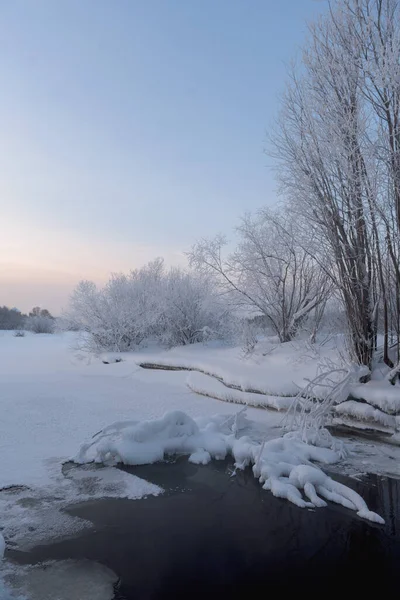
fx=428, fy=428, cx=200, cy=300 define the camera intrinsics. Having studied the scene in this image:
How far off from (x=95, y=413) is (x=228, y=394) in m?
3.81

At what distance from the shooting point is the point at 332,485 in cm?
575

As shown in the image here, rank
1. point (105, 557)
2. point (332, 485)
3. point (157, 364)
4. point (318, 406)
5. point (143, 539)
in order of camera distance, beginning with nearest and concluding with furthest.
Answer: point (105, 557)
point (143, 539)
point (332, 485)
point (318, 406)
point (157, 364)

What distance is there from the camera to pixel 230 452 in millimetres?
7598

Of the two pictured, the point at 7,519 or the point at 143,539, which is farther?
the point at 7,519

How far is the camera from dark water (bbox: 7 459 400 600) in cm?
380

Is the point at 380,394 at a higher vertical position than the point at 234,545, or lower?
higher

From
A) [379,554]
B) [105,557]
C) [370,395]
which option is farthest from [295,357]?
[105,557]

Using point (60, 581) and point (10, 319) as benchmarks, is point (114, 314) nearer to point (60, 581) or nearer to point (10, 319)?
point (60, 581)

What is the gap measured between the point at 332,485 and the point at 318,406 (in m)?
2.30

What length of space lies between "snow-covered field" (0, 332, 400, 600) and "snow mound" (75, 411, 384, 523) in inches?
3.9

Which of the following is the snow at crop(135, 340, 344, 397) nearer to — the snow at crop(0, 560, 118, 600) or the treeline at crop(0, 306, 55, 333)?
the snow at crop(0, 560, 118, 600)

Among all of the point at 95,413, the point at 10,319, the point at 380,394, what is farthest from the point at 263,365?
the point at 10,319

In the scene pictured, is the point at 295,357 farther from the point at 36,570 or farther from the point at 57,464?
the point at 36,570

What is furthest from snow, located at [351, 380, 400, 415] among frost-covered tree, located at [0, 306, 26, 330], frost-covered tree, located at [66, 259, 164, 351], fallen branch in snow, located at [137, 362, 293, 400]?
frost-covered tree, located at [0, 306, 26, 330]
